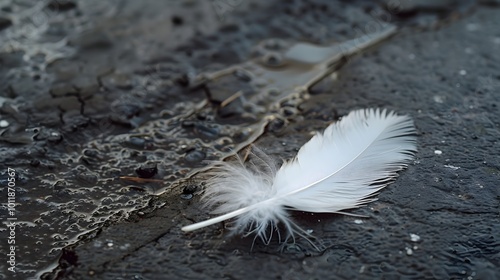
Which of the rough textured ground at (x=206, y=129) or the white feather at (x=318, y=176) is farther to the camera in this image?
the white feather at (x=318, y=176)

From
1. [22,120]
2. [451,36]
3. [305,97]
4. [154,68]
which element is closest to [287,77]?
[305,97]

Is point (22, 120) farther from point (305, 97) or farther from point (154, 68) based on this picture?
point (305, 97)

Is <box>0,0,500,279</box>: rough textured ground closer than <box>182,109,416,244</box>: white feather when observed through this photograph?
Yes

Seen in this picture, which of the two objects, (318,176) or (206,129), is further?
(206,129)
